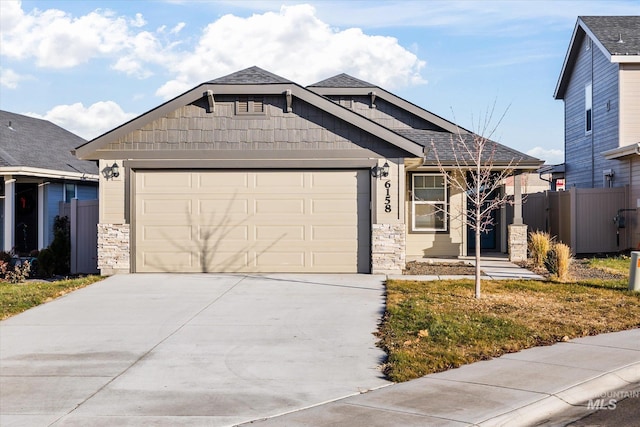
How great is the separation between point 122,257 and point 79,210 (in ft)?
8.44

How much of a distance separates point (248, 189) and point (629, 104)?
45.6ft

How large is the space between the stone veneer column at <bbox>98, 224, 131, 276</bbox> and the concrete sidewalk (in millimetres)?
10472

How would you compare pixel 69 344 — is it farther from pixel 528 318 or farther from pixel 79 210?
pixel 79 210

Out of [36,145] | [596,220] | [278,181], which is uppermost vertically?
[36,145]

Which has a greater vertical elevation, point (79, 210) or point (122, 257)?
point (79, 210)

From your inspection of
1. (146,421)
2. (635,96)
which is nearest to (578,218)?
(635,96)

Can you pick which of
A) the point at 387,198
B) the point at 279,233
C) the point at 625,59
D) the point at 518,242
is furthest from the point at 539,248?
the point at 625,59

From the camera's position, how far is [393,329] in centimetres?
1020

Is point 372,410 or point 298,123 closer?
point 372,410

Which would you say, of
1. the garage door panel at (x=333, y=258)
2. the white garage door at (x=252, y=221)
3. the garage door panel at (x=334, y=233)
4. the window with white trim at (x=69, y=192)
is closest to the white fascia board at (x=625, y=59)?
the white garage door at (x=252, y=221)

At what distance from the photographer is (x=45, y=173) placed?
71.2 ft

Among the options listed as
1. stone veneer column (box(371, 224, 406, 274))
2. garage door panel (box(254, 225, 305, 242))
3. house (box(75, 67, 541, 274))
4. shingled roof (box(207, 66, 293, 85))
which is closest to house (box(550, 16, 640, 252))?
stone veneer column (box(371, 224, 406, 274))

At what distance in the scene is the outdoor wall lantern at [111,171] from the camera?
16.7 meters

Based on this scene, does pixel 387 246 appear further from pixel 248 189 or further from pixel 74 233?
pixel 74 233
